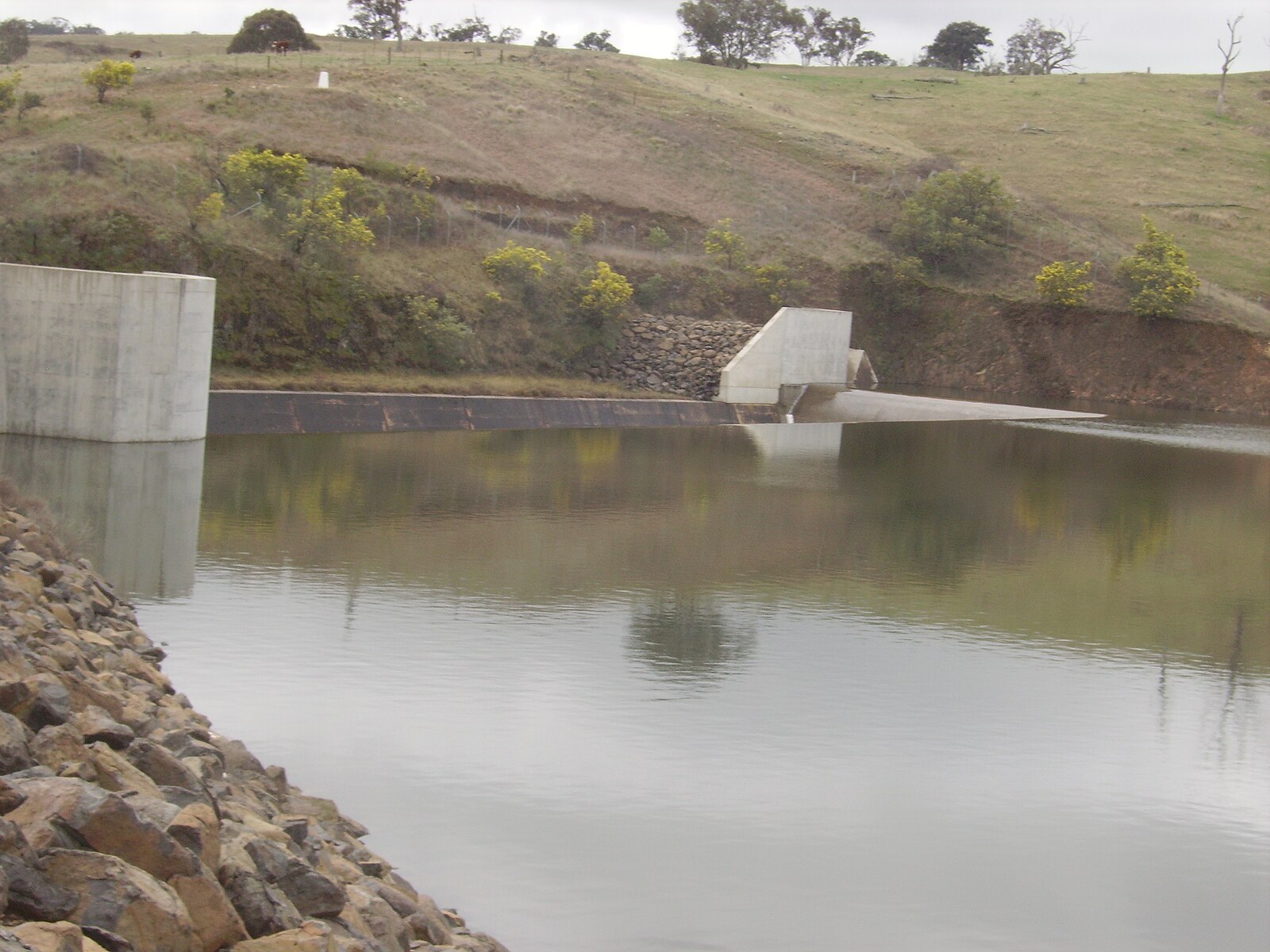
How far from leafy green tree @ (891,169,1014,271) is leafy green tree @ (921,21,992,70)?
50.0m

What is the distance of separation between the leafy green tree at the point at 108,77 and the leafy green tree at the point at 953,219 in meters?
26.3

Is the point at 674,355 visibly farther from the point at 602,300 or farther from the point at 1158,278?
the point at 1158,278

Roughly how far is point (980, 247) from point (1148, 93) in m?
35.7

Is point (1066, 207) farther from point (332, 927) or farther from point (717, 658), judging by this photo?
point (332, 927)

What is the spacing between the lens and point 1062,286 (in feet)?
166

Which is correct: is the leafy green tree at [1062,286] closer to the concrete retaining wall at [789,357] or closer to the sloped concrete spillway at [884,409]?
the sloped concrete spillway at [884,409]

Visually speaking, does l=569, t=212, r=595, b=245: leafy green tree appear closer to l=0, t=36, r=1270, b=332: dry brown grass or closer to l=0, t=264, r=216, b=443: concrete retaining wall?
l=0, t=36, r=1270, b=332: dry brown grass

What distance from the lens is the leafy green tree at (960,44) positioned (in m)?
101

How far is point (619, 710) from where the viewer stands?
A: 1263cm

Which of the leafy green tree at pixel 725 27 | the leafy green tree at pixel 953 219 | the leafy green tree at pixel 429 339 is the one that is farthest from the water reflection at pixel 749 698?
the leafy green tree at pixel 725 27

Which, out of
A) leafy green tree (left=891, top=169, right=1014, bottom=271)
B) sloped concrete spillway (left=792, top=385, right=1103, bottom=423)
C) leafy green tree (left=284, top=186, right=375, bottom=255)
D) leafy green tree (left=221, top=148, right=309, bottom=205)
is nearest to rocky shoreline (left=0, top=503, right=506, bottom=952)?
leafy green tree (left=284, top=186, right=375, bottom=255)

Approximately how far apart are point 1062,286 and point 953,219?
15.5 ft

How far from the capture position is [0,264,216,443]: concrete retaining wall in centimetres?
2352

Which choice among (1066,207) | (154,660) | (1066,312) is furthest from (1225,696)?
(1066,207)
